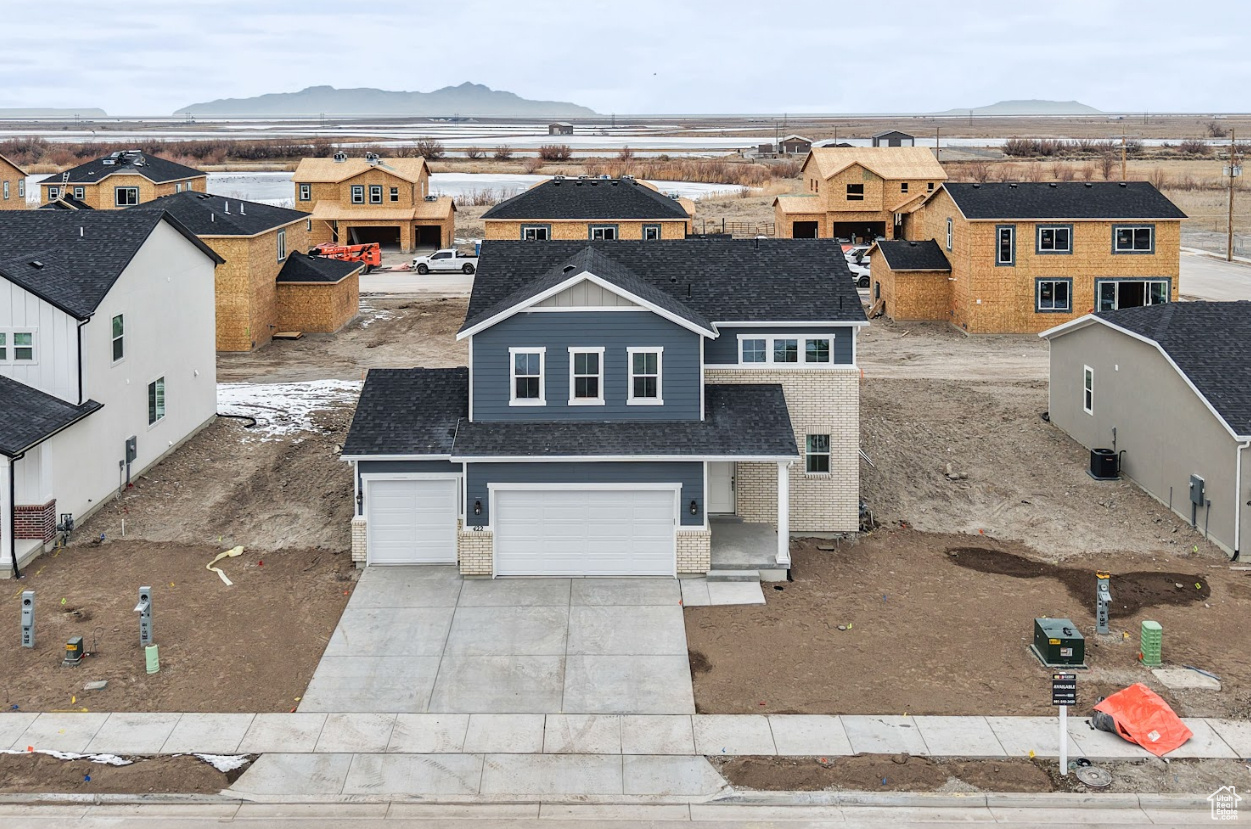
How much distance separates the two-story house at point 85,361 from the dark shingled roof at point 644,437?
891 cm

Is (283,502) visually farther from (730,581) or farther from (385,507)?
(730,581)

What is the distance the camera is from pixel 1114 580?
2384cm

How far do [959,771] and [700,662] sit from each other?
4983mm

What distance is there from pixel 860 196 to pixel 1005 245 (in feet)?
95.5

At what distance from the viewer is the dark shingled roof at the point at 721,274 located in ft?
86.2

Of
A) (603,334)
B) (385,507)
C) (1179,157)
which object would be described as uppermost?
(1179,157)

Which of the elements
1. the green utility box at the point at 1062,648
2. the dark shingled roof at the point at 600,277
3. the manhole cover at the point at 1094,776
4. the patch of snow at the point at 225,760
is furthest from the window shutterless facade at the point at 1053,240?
the patch of snow at the point at 225,760

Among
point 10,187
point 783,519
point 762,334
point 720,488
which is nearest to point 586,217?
point 762,334

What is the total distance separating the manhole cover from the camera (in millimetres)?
16000

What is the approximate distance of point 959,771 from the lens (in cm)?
1650

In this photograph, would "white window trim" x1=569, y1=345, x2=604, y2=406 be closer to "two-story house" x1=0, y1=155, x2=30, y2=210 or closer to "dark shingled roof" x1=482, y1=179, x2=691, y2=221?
"dark shingled roof" x1=482, y1=179, x2=691, y2=221

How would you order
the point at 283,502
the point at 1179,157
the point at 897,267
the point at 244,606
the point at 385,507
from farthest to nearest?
the point at 1179,157 < the point at 897,267 < the point at 283,502 < the point at 385,507 < the point at 244,606

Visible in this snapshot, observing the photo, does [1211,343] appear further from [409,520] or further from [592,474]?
[409,520]

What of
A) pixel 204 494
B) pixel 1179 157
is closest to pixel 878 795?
pixel 204 494
